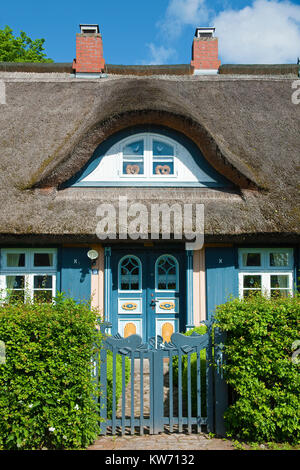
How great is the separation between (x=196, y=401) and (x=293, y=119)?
7597 millimetres

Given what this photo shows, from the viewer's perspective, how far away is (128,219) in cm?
743

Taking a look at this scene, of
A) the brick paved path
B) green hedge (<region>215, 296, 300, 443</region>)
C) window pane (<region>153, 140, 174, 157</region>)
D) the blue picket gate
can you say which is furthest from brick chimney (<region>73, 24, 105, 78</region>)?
the brick paved path

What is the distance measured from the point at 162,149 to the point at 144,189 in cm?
105

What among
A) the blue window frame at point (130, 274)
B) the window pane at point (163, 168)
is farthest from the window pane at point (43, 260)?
the window pane at point (163, 168)

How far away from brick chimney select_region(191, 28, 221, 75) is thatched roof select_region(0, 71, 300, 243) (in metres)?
2.58

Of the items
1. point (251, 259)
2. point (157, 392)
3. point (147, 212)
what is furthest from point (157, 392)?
point (251, 259)

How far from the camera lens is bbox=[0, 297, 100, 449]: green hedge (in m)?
4.19

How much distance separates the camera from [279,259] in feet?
27.1

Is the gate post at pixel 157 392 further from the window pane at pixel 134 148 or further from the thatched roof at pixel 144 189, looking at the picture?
the window pane at pixel 134 148

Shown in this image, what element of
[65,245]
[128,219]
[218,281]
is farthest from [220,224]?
[65,245]

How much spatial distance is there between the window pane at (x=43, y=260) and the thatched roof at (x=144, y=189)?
2.54 feet

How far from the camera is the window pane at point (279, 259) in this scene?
8.25 m

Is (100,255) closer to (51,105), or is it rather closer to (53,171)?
(53,171)

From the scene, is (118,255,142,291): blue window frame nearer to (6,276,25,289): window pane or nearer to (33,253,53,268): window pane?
(33,253,53,268): window pane
